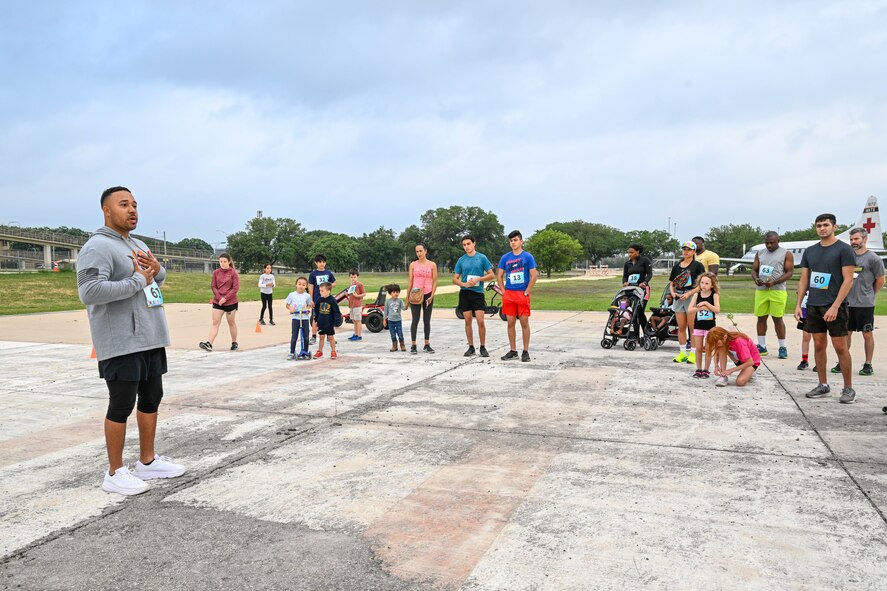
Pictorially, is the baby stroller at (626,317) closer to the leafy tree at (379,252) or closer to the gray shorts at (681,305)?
the gray shorts at (681,305)

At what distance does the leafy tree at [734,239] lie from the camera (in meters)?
107

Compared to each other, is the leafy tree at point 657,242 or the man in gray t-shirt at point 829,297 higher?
the leafy tree at point 657,242

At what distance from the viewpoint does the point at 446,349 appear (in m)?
10.1

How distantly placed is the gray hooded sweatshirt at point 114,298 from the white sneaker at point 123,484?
0.73 m

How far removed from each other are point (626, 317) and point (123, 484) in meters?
7.97

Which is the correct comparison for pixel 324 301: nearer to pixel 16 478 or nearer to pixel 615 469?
pixel 16 478

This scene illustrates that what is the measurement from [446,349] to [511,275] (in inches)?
76.6

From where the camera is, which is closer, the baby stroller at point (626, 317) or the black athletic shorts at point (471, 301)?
the black athletic shorts at point (471, 301)

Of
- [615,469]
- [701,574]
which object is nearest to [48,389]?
[615,469]

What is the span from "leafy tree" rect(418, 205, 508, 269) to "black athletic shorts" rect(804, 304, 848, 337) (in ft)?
336

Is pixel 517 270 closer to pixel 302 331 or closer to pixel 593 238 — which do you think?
pixel 302 331

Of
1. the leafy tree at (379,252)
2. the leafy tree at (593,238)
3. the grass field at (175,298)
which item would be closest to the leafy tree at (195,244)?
the leafy tree at (379,252)

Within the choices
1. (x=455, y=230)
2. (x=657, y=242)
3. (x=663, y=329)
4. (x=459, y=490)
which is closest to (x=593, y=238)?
(x=657, y=242)

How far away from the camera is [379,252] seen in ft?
416
